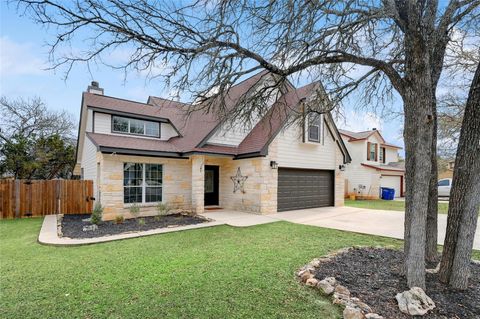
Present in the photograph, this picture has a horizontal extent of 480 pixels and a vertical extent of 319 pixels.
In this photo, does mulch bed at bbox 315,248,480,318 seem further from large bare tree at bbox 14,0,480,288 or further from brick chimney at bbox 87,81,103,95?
brick chimney at bbox 87,81,103,95

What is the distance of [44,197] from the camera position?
11.8 metres

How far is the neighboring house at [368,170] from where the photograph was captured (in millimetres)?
21125

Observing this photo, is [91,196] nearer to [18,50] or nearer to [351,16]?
[18,50]

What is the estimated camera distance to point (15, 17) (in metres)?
3.63

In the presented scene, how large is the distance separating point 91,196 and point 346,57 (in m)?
12.7

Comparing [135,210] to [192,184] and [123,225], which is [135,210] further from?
[192,184]

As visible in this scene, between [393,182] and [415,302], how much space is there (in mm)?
23592

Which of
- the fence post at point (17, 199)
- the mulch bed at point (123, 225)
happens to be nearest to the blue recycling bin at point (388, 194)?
the mulch bed at point (123, 225)

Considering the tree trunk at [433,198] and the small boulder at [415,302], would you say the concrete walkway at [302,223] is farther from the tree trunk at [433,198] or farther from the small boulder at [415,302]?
the small boulder at [415,302]

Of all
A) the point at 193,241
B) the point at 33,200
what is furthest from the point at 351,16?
the point at 33,200

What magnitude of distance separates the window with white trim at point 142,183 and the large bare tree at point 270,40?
7.59 m

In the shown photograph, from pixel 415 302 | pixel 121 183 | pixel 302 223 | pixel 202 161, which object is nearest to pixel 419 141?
pixel 415 302

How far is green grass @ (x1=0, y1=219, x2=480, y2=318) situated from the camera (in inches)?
131

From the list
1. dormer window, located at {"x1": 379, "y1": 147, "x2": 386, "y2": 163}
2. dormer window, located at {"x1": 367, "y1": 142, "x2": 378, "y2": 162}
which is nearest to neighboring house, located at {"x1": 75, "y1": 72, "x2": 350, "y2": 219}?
dormer window, located at {"x1": 367, "y1": 142, "x2": 378, "y2": 162}
